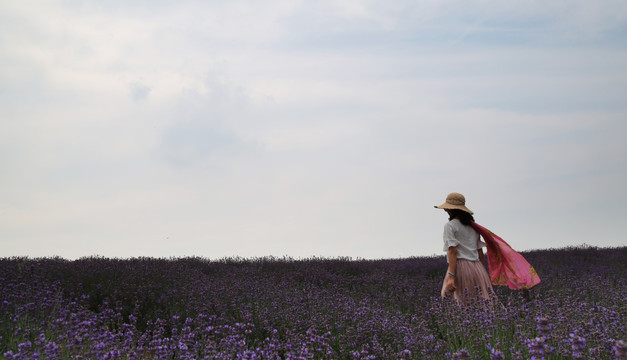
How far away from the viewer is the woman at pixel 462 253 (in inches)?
239

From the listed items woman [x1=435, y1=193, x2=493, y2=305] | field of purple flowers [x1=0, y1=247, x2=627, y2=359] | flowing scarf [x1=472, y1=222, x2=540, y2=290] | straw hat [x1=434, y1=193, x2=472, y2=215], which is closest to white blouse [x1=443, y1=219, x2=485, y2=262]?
woman [x1=435, y1=193, x2=493, y2=305]

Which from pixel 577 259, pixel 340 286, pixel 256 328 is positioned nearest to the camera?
pixel 256 328

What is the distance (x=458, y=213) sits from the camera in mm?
6285

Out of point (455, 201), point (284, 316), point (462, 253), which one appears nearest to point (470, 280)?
point (462, 253)

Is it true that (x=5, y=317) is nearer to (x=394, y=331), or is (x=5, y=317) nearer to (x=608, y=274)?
(x=394, y=331)

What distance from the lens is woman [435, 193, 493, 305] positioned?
6062 mm

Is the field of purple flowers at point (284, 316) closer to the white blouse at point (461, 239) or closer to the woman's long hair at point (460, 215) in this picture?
the white blouse at point (461, 239)

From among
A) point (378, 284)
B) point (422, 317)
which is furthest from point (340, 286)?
point (422, 317)

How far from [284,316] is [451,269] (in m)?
1.84

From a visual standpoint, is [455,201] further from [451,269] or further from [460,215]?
[451,269]

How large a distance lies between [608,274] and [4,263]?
9706 mm

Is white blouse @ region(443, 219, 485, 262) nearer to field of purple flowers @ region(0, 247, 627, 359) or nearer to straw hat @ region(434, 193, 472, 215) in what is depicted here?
straw hat @ region(434, 193, 472, 215)

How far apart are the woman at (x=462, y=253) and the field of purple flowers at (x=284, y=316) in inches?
13.6

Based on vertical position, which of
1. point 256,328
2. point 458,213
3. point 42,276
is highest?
point 458,213
